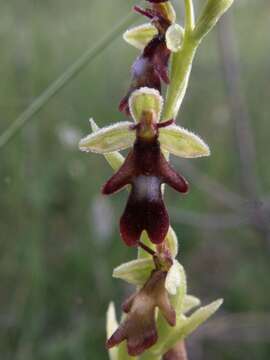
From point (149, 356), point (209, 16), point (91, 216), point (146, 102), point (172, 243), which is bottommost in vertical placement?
point (149, 356)

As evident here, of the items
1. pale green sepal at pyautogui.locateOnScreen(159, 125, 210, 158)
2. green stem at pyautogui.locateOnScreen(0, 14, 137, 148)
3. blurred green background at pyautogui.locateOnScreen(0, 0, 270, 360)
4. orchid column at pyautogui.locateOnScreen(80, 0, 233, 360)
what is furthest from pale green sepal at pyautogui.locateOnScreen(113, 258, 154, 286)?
blurred green background at pyautogui.locateOnScreen(0, 0, 270, 360)

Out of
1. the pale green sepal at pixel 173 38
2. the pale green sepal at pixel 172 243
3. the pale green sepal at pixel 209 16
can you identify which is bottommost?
the pale green sepal at pixel 172 243

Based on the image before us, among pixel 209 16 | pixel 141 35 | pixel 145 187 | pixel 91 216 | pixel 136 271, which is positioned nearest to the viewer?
pixel 145 187

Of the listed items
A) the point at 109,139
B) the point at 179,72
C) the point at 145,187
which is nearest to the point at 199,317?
the point at 145,187

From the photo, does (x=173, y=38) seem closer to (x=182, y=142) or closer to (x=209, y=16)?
(x=209, y=16)

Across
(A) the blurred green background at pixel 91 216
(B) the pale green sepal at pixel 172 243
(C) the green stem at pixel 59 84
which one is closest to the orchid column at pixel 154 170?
(B) the pale green sepal at pixel 172 243

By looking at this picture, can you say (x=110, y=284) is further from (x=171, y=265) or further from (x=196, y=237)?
(x=171, y=265)

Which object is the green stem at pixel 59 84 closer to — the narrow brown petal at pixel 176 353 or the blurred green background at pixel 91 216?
the blurred green background at pixel 91 216
